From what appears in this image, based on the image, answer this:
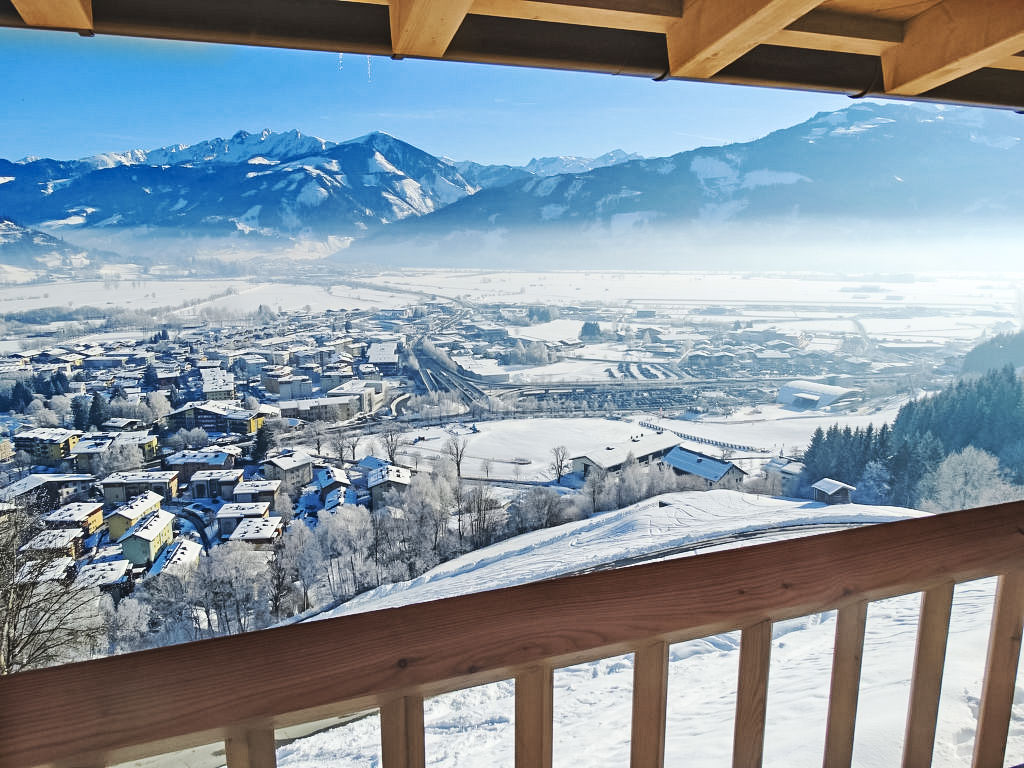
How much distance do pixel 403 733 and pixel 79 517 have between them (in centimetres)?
1015

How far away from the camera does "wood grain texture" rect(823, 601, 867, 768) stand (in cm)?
60

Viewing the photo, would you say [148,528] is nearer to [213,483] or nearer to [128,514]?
[128,514]

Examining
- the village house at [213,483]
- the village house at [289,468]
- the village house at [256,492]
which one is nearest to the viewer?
the village house at [213,483]

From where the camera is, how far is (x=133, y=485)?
8.91 meters

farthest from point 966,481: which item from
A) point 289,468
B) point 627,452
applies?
point 289,468

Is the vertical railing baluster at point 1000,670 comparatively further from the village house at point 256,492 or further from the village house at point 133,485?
the village house at point 133,485

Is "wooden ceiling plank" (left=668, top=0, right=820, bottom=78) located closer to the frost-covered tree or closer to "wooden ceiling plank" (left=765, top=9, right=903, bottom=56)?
"wooden ceiling plank" (left=765, top=9, right=903, bottom=56)

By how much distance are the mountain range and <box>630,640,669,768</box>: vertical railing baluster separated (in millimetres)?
12449

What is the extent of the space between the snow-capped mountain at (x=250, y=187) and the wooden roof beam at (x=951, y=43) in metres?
11.8

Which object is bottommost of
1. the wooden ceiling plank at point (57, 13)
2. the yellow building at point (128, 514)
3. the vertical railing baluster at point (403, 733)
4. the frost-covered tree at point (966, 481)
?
the frost-covered tree at point (966, 481)

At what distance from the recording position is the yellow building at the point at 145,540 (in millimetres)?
8656

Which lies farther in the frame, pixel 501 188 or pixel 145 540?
pixel 501 188

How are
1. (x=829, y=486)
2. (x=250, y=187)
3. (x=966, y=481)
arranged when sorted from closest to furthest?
(x=250, y=187) < (x=829, y=486) < (x=966, y=481)

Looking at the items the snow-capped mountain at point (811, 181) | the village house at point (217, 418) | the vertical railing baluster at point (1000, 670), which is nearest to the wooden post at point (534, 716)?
the vertical railing baluster at point (1000, 670)
